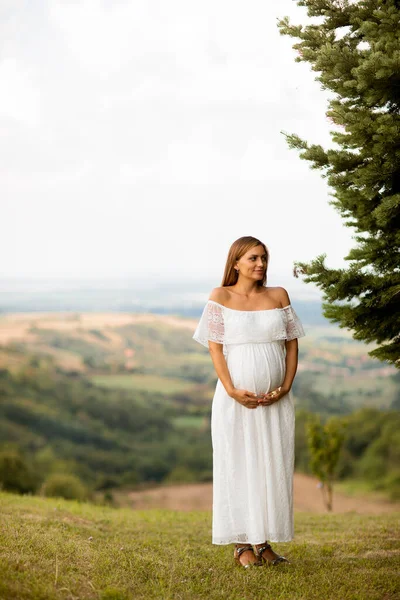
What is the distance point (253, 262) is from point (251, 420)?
117 cm

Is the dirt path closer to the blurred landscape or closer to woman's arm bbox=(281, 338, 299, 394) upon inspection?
the blurred landscape

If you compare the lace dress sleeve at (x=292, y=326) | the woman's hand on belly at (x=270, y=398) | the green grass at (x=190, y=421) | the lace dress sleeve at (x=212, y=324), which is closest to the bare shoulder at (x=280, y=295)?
the lace dress sleeve at (x=292, y=326)

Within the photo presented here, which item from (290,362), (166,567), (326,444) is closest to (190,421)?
(326,444)

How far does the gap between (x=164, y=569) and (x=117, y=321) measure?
29.2 meters

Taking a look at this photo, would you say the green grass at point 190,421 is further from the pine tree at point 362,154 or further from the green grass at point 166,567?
the pine tree at point 362,154

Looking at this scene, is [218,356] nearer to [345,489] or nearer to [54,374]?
[345,489]

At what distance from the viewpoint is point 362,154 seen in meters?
5.50

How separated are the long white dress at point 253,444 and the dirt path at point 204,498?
597 inches

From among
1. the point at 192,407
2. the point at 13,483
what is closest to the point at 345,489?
the point at 192,407

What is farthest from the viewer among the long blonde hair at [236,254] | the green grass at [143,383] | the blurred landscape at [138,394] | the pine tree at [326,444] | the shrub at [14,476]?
the green grass at [143,383]

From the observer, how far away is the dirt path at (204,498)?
68.3 feet

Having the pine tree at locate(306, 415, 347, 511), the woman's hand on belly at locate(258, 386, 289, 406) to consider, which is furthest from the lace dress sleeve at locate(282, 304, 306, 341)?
the pine tree at locate(306, 415, 347, 511)

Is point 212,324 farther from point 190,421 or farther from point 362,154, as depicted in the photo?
point 190,421

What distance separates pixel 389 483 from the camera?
2356 centimetres
